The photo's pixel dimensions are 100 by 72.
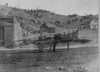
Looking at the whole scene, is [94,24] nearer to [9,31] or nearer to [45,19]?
[45,19]

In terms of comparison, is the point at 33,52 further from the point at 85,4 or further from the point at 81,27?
the point at 85,4

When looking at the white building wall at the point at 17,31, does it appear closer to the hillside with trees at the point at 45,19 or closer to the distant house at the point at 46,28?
the hillside with trees at the point at 45,19

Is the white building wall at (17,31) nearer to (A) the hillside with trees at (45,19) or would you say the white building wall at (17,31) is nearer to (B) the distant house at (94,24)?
(A) the hillside with trees at (45,19)

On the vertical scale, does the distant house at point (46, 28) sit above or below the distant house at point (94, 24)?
below

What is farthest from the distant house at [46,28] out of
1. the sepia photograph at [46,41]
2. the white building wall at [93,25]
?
the white building wall at [93,25]

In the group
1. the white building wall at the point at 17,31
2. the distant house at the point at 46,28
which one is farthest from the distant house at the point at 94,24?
the white building wall at the point at 17,31

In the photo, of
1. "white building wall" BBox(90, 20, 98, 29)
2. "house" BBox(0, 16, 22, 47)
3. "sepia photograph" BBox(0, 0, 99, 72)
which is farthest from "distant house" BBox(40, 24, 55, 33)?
"white building wall" BBox(90, 20, 98, 29)

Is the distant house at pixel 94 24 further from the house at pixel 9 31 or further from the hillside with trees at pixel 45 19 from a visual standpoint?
the house at pixel 9 31

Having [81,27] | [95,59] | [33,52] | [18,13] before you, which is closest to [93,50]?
[95,59]

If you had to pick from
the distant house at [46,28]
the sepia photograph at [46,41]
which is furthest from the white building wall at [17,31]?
the distant house at [46,28]

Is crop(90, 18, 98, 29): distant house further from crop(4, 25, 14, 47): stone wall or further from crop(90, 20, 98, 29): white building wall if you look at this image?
crop(4, 25, 14, 47): stone wall
